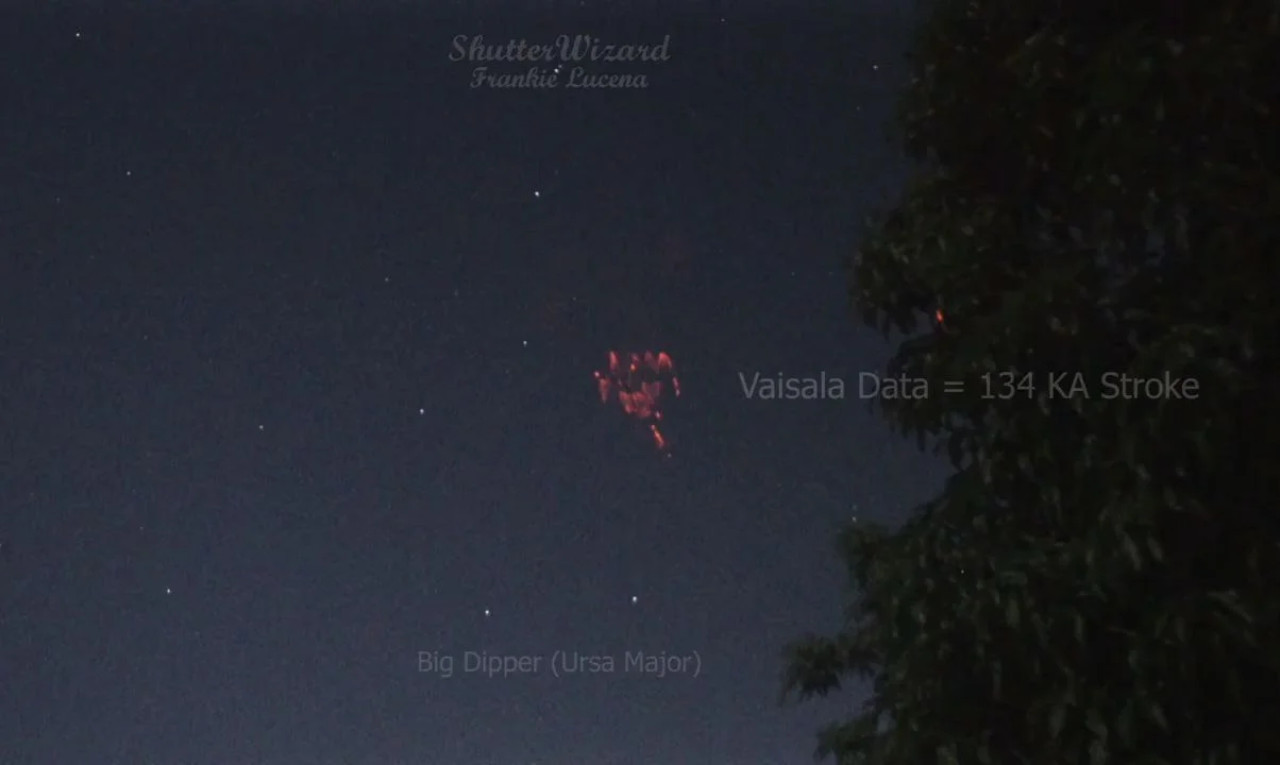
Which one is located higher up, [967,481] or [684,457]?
[684,457]

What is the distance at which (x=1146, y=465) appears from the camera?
182 cm

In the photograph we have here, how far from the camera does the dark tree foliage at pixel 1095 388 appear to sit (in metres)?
1.83

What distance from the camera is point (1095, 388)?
1891 millimetres

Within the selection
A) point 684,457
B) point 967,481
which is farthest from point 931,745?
point 684,457

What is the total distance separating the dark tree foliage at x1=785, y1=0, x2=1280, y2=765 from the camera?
6.00 feet

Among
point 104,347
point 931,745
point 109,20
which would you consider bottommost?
point 931,745

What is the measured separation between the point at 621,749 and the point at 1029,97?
205cm

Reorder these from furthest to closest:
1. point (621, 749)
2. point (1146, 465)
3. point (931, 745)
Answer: point (621, 749)
point (931, 745)
point (1146, 465)

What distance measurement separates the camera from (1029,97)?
194 cm

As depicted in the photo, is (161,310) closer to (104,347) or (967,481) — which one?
(104,347)

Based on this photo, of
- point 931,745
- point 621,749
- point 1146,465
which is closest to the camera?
point 1146,465

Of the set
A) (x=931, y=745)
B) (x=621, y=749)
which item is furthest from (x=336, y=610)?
(x=931, y=745)

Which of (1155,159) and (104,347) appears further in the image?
(104,347)

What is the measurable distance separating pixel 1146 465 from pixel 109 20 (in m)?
2.80
